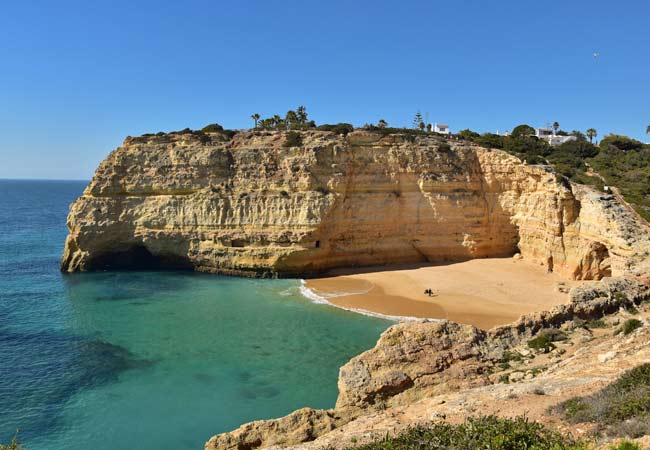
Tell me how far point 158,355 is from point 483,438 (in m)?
15.8

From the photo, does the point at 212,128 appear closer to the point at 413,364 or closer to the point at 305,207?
the point at 305,207

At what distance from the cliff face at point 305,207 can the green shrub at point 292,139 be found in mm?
697

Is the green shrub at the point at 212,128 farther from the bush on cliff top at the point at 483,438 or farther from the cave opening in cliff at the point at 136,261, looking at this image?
the bush on cliff top at the point at 483,438

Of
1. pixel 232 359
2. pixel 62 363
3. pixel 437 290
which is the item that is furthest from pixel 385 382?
pixel 437 290

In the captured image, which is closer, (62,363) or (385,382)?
(385,382)

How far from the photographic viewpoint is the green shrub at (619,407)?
6.61 m

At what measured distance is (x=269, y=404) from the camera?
15.1 m

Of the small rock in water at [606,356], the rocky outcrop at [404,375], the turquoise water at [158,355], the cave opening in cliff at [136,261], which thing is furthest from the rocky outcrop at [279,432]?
the cave opening in cliff at [136,261]

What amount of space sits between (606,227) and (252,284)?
21.7m

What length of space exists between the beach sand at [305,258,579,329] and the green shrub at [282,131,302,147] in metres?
10.4

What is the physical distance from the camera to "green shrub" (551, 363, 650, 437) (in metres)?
6.61

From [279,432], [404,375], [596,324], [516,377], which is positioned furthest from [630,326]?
[279,432]

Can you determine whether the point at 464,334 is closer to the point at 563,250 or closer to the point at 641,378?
the point at 641,378

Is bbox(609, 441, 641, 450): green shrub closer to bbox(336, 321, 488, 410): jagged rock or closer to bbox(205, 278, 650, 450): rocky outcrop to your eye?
bbox(205, 278, 650, 450): rocky outcrop
